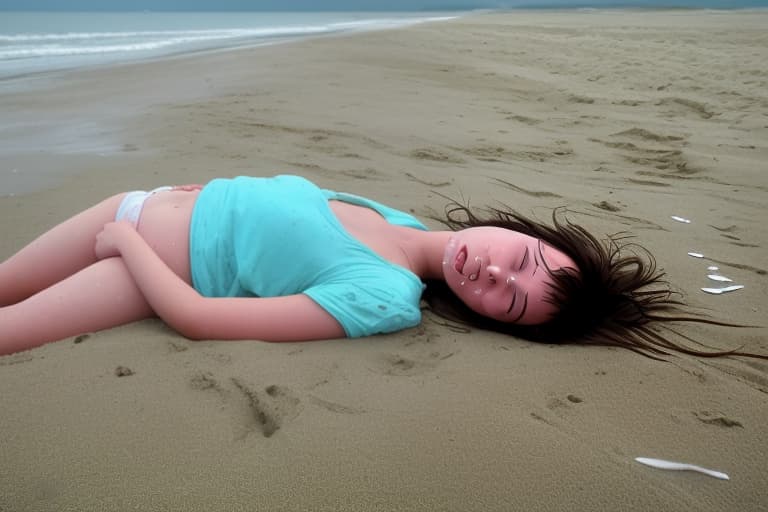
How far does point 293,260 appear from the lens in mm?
2043

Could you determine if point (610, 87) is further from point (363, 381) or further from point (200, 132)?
point (363, 381)

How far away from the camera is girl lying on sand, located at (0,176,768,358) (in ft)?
6.25

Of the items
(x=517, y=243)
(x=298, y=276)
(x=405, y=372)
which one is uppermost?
(x=517, y=243)

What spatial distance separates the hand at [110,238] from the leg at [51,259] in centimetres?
11

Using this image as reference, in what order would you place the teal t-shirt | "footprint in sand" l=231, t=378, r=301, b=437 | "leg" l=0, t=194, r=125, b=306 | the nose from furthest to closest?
"leg" l=0, t=194, r=125, b=306 < the nose < the teal t-shirt < "footprint in sand" l=231, t=378, r=301, b=437

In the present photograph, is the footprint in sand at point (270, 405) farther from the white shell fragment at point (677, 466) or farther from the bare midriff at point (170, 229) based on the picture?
the white shell fragment at point (677, 466)

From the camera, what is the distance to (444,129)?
16.8 feet

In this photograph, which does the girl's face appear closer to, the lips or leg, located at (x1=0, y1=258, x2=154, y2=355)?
the lips

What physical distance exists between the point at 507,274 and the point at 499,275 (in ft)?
Answer: 0.09

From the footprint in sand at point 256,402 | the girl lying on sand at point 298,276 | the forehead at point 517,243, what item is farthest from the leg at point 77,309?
the forehead at point 517,243

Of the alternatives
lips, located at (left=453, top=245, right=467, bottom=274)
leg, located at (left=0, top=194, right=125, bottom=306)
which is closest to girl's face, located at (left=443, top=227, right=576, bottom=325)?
lips, located at (left=453, top=245, right=467, bottom=274)

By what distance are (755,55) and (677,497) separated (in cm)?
985

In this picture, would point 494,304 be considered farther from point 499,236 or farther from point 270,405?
point 270,405

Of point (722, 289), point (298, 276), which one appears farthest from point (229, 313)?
point (722, 289)
